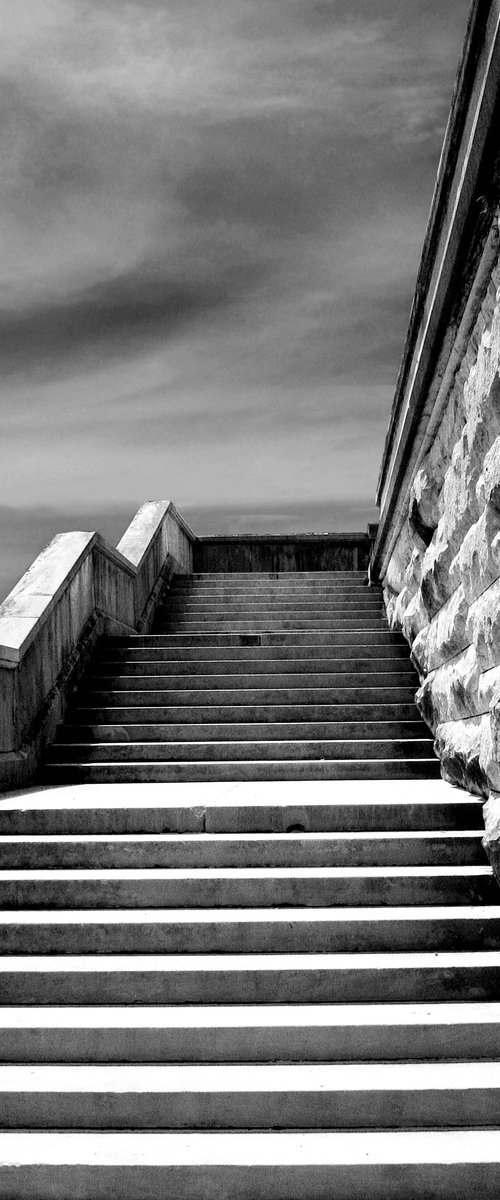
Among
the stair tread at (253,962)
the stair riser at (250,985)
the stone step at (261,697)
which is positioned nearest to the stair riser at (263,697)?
the stone step at (261,697)

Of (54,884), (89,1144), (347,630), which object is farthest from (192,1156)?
(347,630)

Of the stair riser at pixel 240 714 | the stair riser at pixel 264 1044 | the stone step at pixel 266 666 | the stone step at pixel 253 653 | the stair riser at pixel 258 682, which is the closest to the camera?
the stair riser at pixel 264 1044

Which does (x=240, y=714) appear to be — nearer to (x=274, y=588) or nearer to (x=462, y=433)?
(x=462, y=433)

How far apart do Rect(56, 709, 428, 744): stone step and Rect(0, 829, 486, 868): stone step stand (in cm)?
131

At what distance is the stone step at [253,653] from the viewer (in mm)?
6359

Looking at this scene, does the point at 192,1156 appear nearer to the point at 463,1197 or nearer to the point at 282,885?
the point at 463,1197

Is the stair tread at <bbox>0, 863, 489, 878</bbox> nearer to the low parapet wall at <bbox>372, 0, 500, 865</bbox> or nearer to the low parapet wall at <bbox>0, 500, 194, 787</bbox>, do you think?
the low parapet wall at <bbox>372, 0, 500, 865</bbox>

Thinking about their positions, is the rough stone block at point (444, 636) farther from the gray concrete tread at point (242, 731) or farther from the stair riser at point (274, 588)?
the stair riser at point (274, 588)

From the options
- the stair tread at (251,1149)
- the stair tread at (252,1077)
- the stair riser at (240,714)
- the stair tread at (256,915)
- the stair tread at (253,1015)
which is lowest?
the stair tread at (251,1149)

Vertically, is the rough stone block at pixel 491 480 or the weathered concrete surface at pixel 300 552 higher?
the weathered concrete surface at pixel 300 552

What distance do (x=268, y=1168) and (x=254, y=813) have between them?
1.66 meters

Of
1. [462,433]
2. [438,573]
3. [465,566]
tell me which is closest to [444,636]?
[438,573]

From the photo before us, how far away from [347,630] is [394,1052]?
4434 millimetres

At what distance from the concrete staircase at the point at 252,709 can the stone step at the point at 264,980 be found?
1619 millimetres
